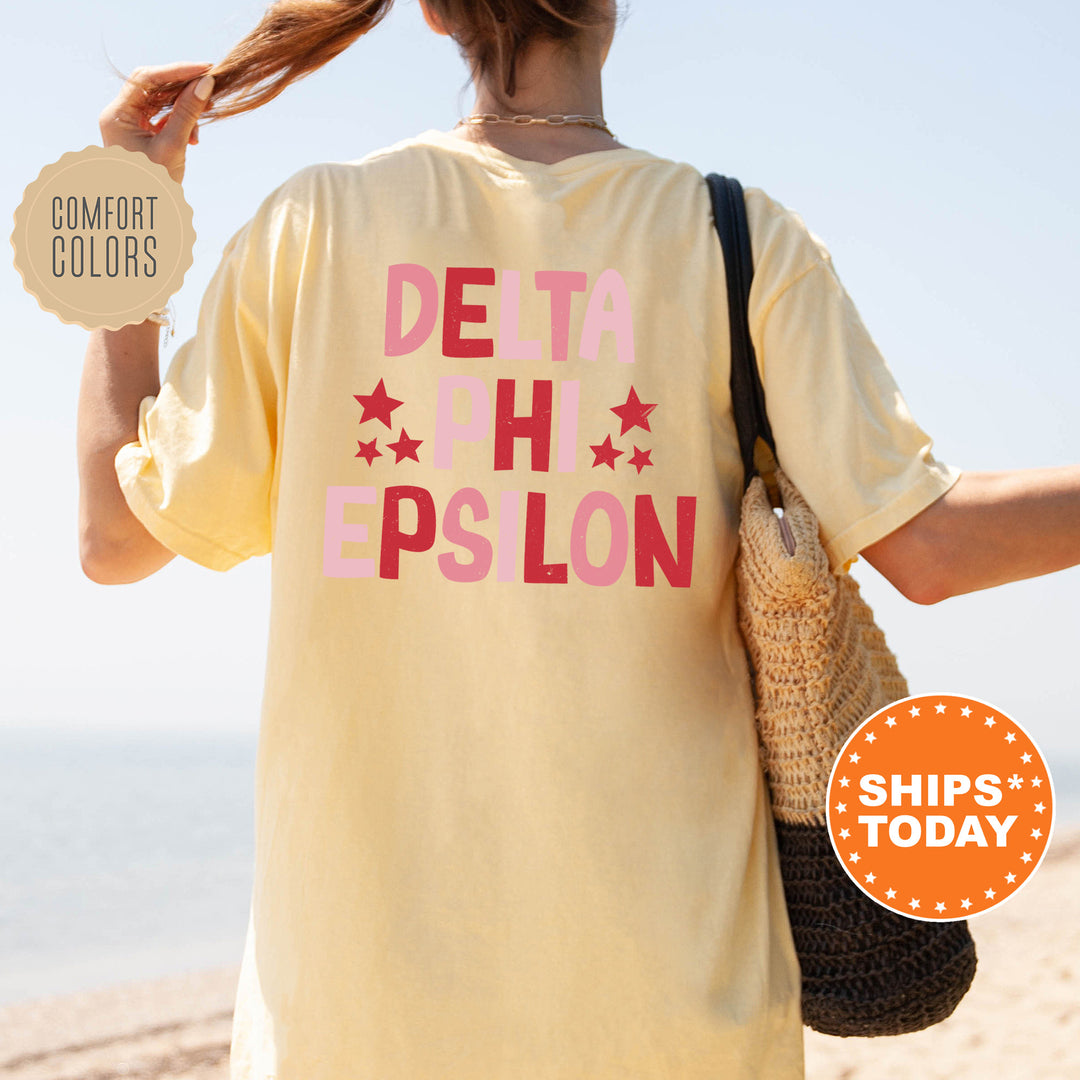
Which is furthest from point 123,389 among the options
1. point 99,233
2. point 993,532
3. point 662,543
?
point 993,532

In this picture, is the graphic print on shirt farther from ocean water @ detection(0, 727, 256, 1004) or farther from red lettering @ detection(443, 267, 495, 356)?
ocean water @ detection(0, 727, 256, 1004)

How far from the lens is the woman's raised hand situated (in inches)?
50.5

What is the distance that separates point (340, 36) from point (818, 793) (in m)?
0.95

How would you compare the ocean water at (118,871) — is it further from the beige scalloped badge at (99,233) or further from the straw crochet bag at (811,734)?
the straw crochet bag at (811,734)

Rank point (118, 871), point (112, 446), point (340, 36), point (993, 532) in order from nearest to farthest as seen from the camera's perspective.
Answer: point (993, 532) < point (112, 446) < point (340, 36) < point (118, 871)

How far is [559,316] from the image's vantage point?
110cm

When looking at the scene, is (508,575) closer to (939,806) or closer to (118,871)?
(939,806)

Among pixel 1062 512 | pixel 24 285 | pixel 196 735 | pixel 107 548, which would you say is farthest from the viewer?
pixel 196 735

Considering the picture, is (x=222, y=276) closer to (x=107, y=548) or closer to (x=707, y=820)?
(x=107, y=548)

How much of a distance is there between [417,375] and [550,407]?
13 centimetres

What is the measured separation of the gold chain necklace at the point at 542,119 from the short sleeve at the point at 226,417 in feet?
0.71

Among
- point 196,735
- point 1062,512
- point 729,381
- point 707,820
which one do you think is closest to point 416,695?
point 707,820

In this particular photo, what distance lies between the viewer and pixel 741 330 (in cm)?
111

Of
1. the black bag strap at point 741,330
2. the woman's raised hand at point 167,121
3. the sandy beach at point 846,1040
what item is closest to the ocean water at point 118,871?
the sandy beach at point 846,1040
